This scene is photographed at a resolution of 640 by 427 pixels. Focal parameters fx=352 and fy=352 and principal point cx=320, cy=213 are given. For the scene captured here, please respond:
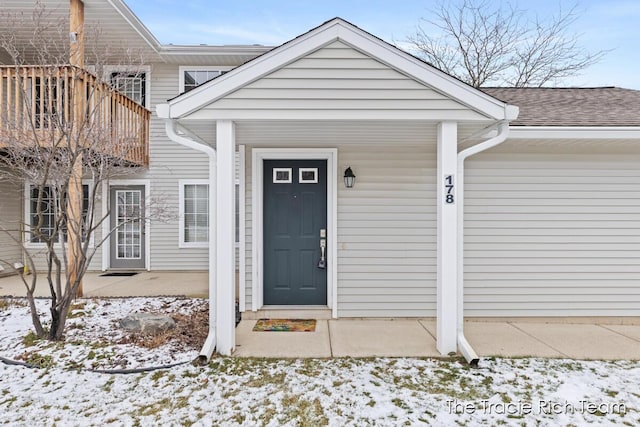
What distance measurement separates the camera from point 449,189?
3.30 metres

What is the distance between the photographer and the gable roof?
4.04m

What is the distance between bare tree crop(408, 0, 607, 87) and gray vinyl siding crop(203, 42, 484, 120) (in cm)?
1089

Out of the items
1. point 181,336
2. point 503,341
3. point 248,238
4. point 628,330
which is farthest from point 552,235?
point 181,336

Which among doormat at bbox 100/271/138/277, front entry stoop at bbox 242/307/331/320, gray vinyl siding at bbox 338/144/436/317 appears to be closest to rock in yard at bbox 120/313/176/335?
front entry stoop at bbox 242/307/331/320

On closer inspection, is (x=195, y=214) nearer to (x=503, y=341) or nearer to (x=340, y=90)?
(x=340, y=90)

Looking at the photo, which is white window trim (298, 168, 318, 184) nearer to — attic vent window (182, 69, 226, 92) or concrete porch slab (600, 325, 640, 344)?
concrete porch slab (600, 325, 640, 344)

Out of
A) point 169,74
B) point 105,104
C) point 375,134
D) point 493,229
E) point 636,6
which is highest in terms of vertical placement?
point 636,6

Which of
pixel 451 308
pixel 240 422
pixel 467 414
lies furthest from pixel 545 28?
pixel 240 422

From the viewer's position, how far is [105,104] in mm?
5422

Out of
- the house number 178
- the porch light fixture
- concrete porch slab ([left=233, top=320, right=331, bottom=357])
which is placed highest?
the porch light fixture

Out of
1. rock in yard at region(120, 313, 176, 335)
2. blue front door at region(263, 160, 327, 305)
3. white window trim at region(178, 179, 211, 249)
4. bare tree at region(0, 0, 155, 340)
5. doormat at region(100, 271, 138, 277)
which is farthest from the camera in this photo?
white window trim at region(178, 179, 211, 249)

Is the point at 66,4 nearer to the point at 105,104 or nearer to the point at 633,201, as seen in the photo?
the point at 105,104

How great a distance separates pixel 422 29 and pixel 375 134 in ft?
37.7

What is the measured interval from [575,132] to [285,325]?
13.0 feet
